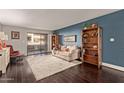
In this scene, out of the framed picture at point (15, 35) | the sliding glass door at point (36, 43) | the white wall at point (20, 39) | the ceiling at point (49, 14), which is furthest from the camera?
the sliding glass door at point (36, 43)

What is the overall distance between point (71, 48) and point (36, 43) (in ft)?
13.9

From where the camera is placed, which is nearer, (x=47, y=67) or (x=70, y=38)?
(x=47, y=67)

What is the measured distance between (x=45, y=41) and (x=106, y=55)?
21.8 feet

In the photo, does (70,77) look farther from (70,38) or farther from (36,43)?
(36,43)

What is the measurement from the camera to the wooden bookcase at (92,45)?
4.29 meters

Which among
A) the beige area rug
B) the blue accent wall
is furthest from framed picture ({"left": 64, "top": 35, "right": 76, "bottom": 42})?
the beige area rug

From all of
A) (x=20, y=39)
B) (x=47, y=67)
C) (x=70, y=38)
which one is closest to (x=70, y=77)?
(x=47, y=67)

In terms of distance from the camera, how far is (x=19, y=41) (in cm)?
734

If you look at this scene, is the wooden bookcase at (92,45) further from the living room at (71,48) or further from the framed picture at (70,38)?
the framed picture at (70,38)

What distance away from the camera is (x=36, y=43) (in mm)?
8914

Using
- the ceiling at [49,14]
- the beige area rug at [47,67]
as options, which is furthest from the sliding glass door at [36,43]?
the beige area rug at [47,67]
